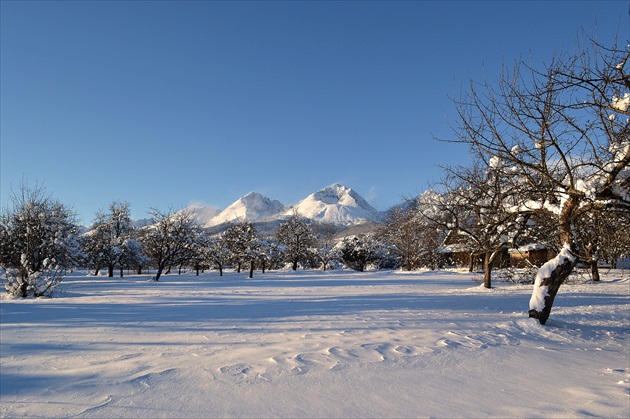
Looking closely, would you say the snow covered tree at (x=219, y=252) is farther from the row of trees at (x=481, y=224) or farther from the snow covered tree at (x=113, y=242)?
the snow covered tree at (x=113, y=242)

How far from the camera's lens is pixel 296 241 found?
171 ft

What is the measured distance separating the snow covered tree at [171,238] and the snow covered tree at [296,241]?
20.5 m

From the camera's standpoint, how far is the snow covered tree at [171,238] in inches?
1199

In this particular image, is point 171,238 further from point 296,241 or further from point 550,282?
point 550,282

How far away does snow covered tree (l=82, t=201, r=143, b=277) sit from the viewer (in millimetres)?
37312

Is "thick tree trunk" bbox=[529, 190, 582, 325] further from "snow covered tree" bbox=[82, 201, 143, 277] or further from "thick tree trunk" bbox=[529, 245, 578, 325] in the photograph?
"snow covered tree" bbox=[82, 201, 143, 277]

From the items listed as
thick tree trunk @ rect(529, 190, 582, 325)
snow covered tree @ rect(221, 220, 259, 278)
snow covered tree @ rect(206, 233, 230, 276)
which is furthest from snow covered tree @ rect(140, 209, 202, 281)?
thick tree trunk @ rect(529, 190, 582, 325)

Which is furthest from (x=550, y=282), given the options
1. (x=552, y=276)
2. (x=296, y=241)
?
(x=296, y=241)

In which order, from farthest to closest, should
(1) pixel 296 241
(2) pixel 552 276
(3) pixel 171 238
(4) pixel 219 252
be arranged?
1. (1) pixel 296 241
2. (4) pixel 219 252
3. (3) pixel 171 238
4. (2) pixel 552 276

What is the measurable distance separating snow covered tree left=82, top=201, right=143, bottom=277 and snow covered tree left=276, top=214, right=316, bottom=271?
2009 centimetres

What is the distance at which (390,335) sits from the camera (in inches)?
253

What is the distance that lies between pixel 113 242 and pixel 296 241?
23.8 m

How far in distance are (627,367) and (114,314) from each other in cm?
1083

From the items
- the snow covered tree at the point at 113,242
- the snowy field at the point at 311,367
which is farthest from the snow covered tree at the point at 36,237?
the snowy field at the point at 311,367
